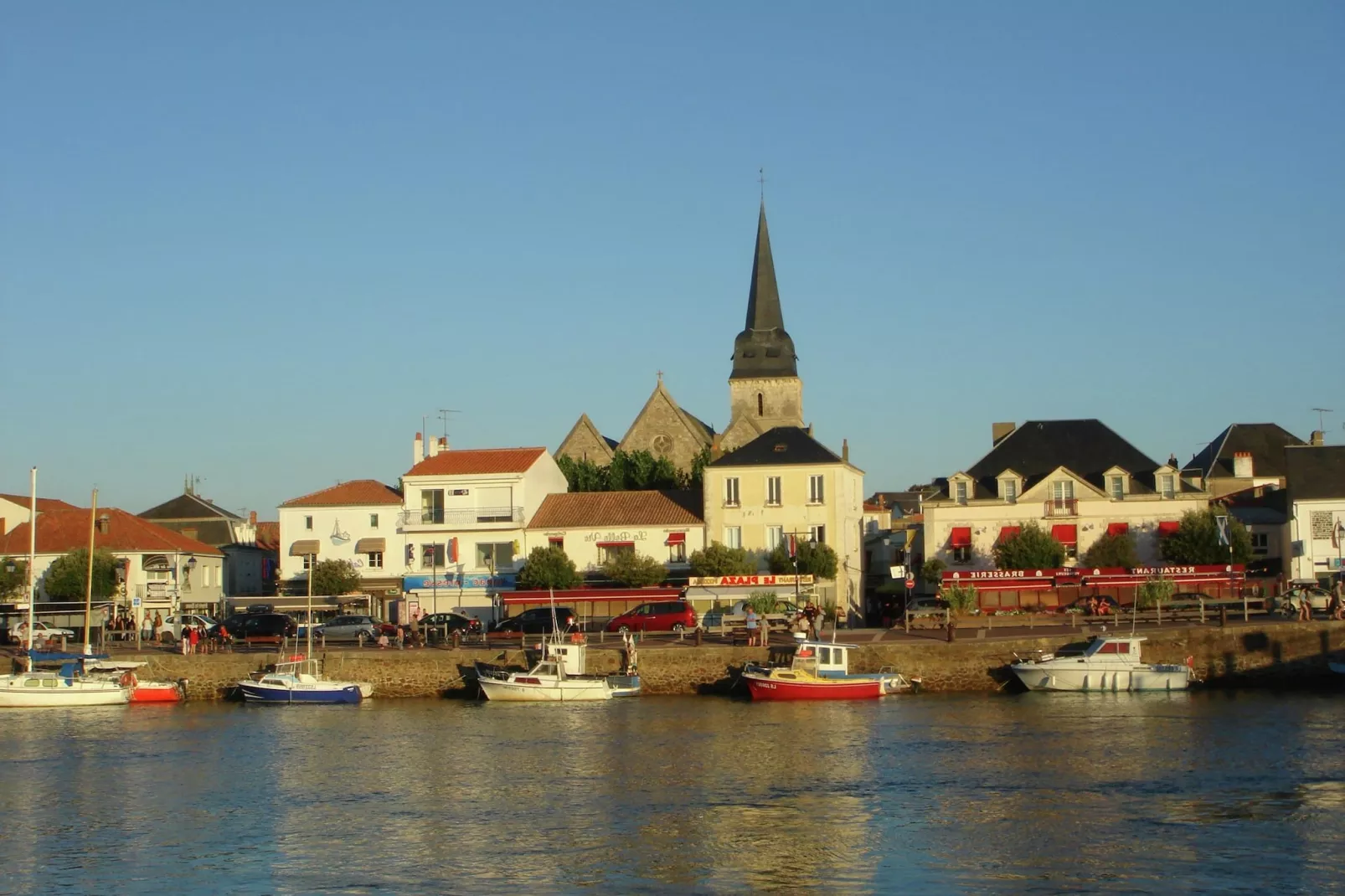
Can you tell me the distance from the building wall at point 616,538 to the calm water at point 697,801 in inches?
915

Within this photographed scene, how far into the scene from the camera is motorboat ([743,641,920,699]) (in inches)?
2010

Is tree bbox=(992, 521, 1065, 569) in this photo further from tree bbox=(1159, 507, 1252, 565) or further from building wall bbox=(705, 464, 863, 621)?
building wall bbox=(705, 464, 863, 621)

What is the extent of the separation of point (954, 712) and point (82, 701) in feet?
96.7

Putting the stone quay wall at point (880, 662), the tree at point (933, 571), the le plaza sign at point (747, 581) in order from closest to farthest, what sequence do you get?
the stone quay wall at point (880, 662) < the le plaza sign at point (747, 581) < the tree at point (933, 571)

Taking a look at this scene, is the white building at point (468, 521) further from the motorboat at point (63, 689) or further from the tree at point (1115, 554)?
the tree at point (1115, 554)

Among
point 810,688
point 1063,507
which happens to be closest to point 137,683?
point 810,688

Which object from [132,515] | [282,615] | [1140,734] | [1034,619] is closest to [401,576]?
[282,615]

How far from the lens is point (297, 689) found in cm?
5281

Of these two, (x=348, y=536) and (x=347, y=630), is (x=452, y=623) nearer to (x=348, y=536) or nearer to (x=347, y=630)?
(x=347, y=630)

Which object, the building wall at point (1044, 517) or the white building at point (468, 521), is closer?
the building wall at point (1044, 517)

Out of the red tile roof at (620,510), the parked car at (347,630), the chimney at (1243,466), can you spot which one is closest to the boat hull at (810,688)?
the parked car at (347,630)

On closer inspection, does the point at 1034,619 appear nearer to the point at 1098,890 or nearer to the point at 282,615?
the point at 282,615

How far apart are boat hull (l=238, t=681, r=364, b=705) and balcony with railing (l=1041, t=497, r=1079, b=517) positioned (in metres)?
32.9

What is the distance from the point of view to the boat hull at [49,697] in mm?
52688
